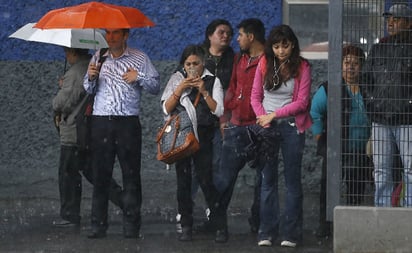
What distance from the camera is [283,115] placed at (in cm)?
861

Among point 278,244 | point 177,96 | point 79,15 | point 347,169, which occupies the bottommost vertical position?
Answer: point 278,244

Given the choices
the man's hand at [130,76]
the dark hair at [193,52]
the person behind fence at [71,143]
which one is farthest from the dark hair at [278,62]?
the person behind fence at [71,143]

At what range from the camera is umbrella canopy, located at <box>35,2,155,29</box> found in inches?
349

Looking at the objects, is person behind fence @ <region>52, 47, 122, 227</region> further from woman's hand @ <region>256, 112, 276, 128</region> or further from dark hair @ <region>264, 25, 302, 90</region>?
dark hair @ <region>264, 25, 302, 90</region>

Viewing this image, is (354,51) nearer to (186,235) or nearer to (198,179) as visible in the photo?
(198,179)

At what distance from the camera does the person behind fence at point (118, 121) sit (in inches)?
357

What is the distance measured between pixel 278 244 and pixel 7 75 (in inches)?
161

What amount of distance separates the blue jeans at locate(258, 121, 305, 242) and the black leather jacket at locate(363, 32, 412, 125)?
0.71 m

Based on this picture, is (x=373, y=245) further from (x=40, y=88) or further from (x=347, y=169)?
(x=40, y=88)

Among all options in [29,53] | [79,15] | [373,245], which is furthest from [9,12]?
[373,245]

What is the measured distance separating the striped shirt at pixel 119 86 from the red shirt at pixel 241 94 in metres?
0.65

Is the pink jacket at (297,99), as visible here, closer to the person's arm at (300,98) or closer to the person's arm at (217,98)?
the person's arm at (300,98)

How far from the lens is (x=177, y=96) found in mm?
8906

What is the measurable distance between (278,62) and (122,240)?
6.72 ft
